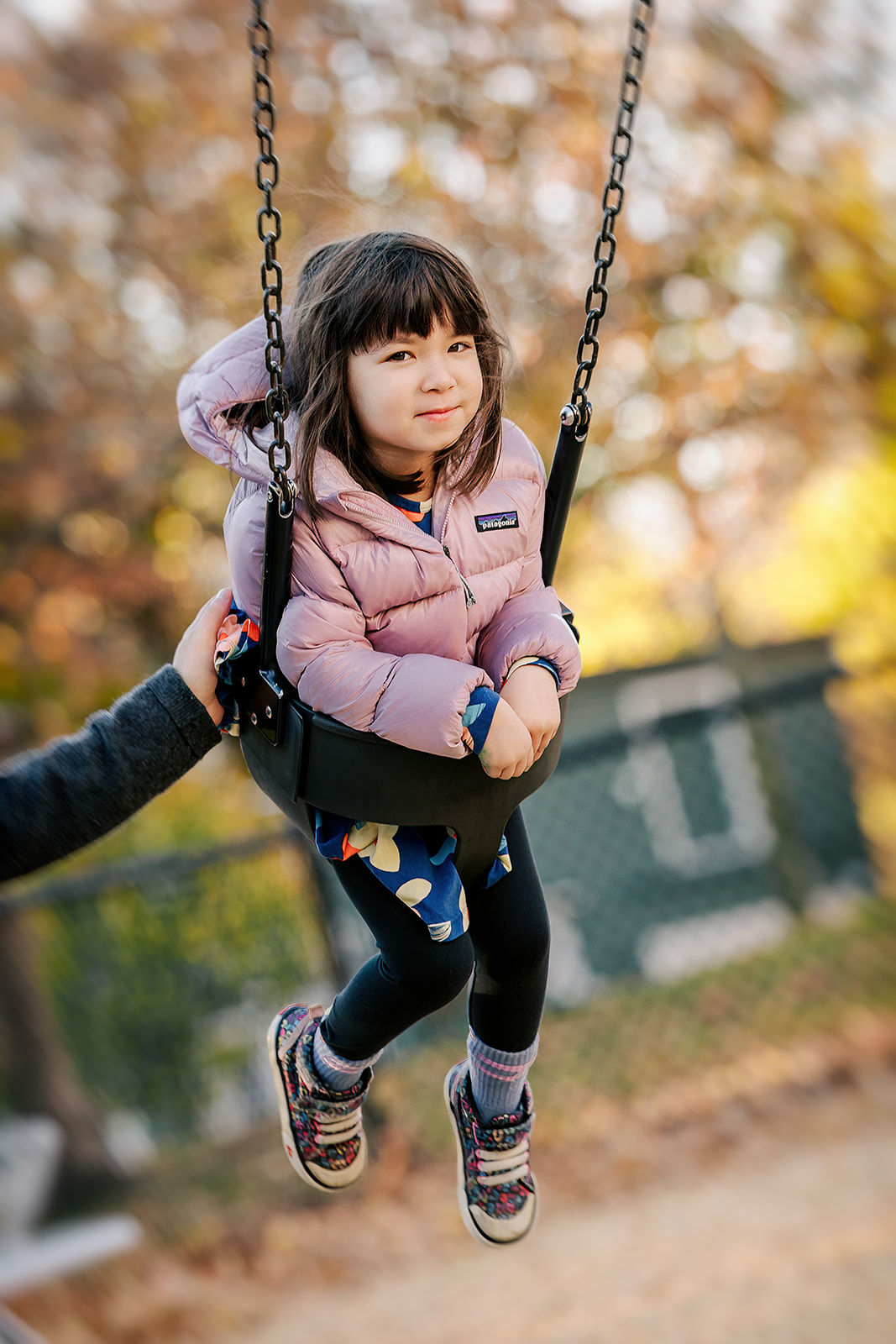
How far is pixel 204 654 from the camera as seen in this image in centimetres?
135

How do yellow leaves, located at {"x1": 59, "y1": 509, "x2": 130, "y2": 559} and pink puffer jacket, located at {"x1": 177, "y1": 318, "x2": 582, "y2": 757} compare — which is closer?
pink puffer jacket, located at {"x1": 177, "y1": 318, "x2": 582, "y2": 757}

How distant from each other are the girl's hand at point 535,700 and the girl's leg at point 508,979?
0.21m

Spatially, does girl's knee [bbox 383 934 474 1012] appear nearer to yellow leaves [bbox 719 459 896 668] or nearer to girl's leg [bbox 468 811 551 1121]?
girl's leg [bbox 468 811 551 1121]

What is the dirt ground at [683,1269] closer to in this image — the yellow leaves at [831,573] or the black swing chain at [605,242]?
the yellow leaves at [831,573]

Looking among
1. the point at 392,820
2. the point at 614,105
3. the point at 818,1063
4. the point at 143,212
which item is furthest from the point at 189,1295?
the point at 614,105

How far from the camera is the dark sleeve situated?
4.35ft

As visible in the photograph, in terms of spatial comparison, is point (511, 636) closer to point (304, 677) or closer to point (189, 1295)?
point (304, 677)

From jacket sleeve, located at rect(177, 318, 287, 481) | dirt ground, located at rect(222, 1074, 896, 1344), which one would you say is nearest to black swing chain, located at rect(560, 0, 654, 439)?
jacket sleeve, located at rect(177, 318, 287, 481)

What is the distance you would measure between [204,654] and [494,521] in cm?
40

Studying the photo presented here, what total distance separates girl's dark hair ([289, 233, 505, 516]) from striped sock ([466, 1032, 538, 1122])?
692 millimetres

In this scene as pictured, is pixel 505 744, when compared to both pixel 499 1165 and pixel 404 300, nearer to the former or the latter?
pixel 404 300

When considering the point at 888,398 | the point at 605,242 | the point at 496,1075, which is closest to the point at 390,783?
the point at 496,1075

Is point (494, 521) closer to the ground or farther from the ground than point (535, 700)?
farther from the ground

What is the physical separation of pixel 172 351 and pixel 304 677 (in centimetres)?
475
